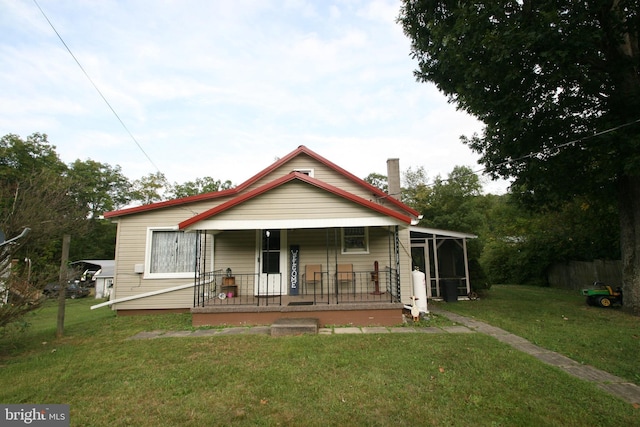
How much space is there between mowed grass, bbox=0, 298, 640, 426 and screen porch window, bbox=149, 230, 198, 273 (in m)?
3.47

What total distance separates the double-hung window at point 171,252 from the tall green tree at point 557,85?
10.1 meters

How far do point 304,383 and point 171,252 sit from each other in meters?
7.26

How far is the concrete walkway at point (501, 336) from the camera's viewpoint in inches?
153

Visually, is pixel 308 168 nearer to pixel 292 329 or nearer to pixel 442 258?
pixel 292 329

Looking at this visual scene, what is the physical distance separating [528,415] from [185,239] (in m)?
9.36

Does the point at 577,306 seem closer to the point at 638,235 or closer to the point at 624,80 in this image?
the point at 638,235

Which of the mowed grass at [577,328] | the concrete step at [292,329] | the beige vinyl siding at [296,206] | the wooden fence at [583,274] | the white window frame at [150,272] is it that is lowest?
the mowed grass at [577,328]

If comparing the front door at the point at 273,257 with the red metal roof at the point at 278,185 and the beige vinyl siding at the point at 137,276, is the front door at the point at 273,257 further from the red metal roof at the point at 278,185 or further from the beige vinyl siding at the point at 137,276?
the beige vinyl siding at the point at 137,276

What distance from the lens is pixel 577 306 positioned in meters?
10.1

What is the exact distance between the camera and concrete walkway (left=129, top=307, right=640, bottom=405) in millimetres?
3885

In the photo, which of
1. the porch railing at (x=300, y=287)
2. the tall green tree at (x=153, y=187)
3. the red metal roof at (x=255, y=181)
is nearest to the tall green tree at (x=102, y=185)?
the tall green tree at (x=153, y=187)

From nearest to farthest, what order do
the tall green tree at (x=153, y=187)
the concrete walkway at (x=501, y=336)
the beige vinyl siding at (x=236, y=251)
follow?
the concrete walkway at (x=501, y=336)
the beige vinyl siding at (x=236, y=251)
the tall green tree at (x=153, y=187)

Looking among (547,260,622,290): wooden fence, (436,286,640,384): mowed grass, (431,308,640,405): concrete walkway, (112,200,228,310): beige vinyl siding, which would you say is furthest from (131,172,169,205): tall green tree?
(547,260,622,290): wooden fence

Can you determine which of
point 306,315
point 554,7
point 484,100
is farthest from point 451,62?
point 306,315
